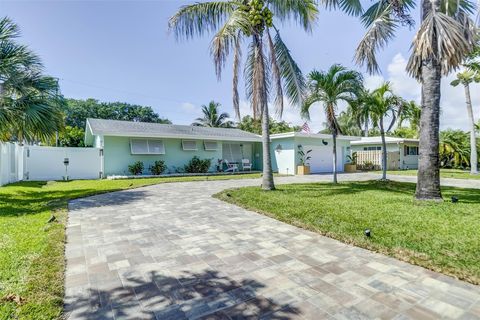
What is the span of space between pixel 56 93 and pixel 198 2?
225 inches

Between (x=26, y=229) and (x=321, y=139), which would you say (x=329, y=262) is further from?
(x=321, y=139)

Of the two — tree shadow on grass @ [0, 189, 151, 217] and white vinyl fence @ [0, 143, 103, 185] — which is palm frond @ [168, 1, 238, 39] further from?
white vinyl fence @ [0, 143, 103, 185]

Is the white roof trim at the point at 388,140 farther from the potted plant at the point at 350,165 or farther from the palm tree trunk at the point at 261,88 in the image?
the palm tree trunk at the point at 261,88

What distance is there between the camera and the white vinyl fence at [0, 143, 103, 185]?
45.5 feet

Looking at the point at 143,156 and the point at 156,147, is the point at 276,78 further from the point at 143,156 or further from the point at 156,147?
the point at 143,156

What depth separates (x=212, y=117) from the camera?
3431cm

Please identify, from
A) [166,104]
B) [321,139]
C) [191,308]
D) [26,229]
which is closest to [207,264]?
[191,308]

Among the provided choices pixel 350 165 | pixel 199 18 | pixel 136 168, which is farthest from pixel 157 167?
pixel 350 165

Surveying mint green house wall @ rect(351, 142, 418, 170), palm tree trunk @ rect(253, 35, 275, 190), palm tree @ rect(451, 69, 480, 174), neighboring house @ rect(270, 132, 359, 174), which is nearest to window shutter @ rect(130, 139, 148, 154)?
neighboring house @ rect(270, 132, 359, 174)

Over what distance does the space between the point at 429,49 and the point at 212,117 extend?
2949 centimetres

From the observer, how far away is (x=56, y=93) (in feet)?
27.5

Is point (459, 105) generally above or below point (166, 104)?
below

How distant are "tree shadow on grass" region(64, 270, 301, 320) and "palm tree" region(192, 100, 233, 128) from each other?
106 ft

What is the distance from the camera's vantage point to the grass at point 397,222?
3.36 meters
